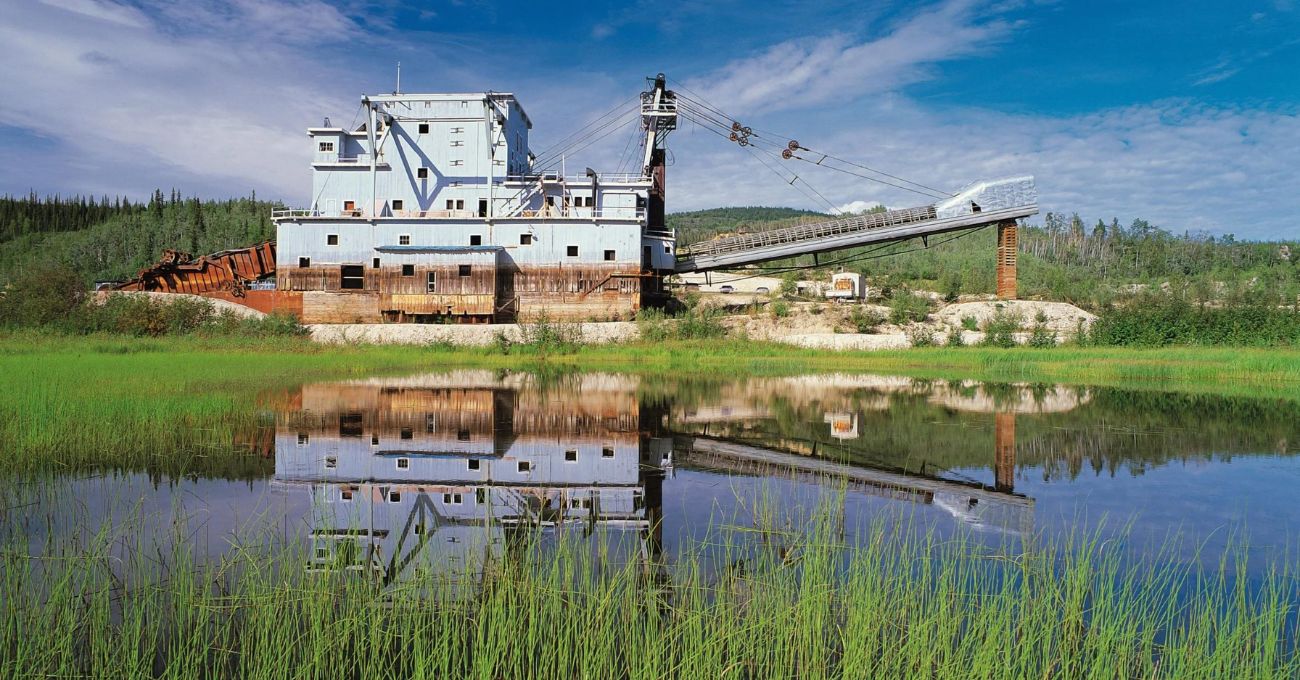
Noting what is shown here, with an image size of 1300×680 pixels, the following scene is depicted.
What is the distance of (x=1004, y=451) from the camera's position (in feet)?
36.1

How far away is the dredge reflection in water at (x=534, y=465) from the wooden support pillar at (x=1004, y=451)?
39mm

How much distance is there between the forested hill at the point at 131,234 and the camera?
89.6 metres

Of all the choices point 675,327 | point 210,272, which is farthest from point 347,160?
point 675,327

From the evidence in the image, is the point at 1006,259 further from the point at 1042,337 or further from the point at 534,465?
the point at 534,465

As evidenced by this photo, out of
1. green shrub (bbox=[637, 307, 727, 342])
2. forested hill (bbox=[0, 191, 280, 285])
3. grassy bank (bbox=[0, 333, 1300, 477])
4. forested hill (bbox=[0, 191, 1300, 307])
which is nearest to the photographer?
grassy bank (bbox=[0, 333, 1300, 477])

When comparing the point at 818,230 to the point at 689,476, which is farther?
the point at 818,230

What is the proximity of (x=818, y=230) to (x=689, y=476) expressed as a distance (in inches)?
1132

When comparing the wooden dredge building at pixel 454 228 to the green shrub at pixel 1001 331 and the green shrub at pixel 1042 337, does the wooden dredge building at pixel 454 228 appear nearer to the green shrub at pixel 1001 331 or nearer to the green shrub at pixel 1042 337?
the green shrub at pixel 1001 331

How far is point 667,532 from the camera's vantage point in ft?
21.4

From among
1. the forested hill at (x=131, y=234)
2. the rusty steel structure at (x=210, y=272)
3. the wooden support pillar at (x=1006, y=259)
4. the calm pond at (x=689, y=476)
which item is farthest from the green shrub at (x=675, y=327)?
the forested hill at (x=131, y=234)

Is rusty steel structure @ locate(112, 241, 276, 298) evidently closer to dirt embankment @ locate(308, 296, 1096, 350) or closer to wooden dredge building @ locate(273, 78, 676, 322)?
wooden dredge building @ locate(273, 78, 676, 322)

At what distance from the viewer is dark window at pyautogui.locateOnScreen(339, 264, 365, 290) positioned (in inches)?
1399

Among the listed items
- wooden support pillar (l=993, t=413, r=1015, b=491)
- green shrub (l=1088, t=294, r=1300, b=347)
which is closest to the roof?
wooden support pillar (l=993, t=413, r=1015, b=491)

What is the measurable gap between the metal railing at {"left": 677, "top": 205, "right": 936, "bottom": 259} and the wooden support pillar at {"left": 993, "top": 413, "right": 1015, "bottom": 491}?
21924 mm
